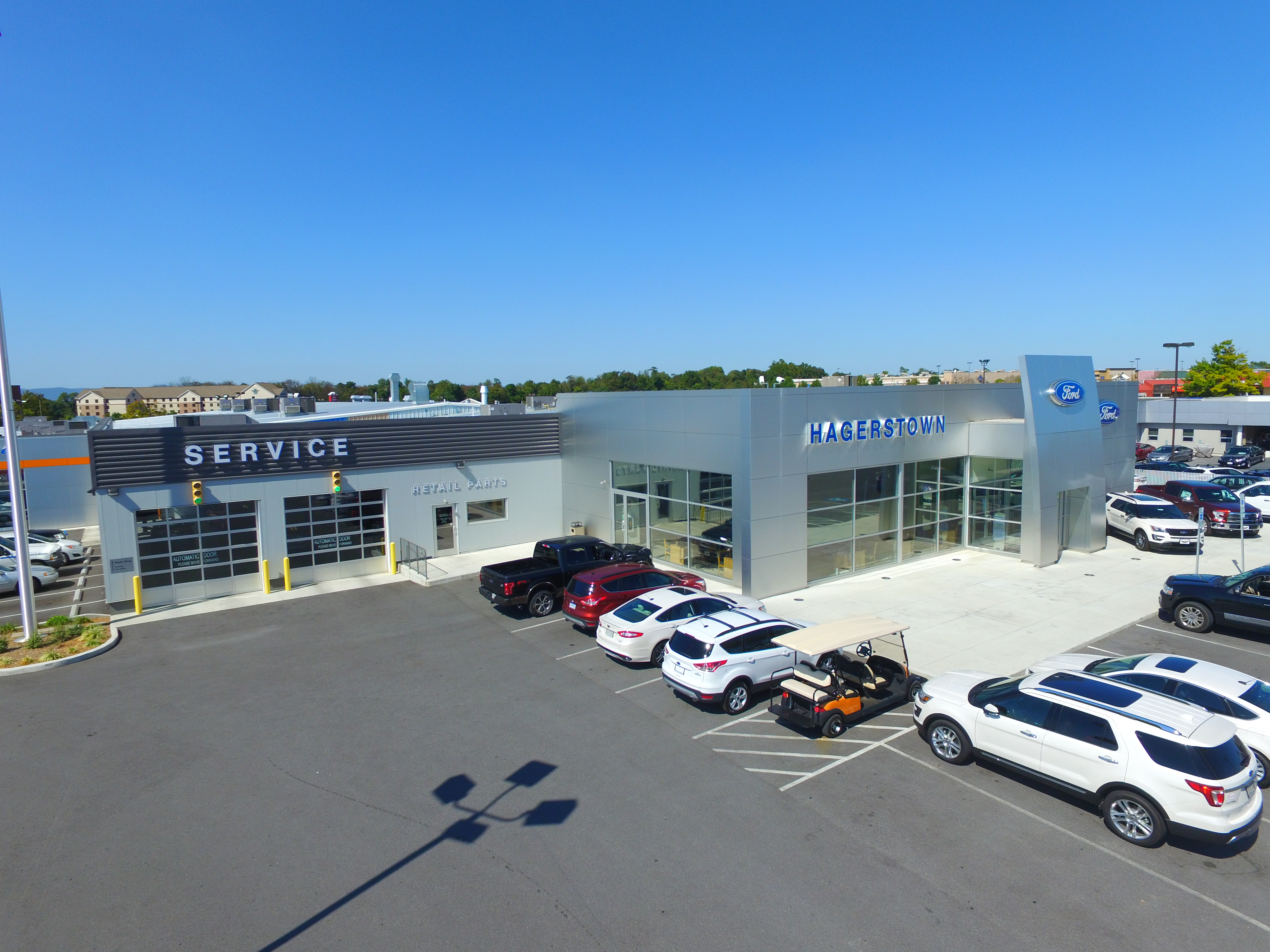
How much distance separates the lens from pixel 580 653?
15.9 metres

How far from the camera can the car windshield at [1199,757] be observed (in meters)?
8.26

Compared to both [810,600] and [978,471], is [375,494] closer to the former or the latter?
[810,600]

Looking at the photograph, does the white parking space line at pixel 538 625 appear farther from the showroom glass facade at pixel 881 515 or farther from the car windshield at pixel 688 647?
the showroom glass facade at pixel 881 515

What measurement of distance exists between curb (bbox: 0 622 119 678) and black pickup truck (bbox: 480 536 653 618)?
28.3 feet

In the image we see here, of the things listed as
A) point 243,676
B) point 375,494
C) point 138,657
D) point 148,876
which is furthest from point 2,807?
point 375,494

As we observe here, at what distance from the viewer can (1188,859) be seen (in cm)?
848

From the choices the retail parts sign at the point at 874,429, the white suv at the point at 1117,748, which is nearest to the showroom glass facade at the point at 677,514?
the retail parts sign at the point at 874,429

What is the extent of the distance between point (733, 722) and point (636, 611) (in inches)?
141

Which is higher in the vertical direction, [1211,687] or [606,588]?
[606,588]

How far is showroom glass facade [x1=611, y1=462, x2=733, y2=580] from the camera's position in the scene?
20.5m

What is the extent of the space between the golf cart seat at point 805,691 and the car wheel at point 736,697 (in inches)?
34.2

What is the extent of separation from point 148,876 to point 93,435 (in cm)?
1497

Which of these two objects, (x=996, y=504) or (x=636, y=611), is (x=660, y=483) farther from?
(x=996, y=504)

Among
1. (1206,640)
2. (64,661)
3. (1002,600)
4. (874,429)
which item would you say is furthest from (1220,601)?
(64,661)
